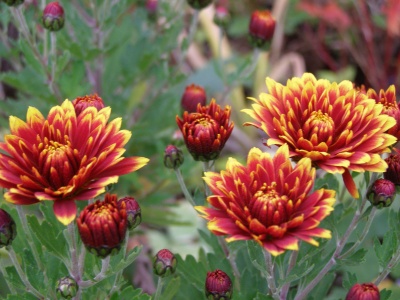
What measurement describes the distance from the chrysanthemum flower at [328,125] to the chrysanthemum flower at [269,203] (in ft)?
0.15

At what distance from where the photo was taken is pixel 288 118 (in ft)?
3.67

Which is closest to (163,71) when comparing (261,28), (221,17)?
(221,17)

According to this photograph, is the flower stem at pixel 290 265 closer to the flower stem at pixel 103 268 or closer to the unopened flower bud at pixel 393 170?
the unopened flower bud at pixel 393 170

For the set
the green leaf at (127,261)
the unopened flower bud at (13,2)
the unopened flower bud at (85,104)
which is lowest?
the green leaf at (127,261)

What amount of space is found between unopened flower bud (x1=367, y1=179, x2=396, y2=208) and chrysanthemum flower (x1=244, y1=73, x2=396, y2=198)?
81 mm

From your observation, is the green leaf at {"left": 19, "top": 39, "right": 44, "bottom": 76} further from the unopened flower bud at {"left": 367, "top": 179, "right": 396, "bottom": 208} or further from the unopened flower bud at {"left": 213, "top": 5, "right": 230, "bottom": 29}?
the unopened flower bud at {"left": 367, "top": 179, "right": 396, "bottom": 208}

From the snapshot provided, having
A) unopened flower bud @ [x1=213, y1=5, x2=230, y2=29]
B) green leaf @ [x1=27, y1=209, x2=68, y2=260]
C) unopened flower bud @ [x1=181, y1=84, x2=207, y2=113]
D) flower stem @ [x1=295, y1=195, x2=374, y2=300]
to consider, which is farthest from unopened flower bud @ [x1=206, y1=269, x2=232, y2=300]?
unopened flower bud @ [x1=213, y1=5, x2=230, y2=29]

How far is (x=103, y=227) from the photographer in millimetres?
976

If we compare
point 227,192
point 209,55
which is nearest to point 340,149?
point 227,192

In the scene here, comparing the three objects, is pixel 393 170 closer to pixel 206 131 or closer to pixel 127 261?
pixel 206 131

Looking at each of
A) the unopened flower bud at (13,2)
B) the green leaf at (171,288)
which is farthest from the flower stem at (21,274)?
the unopened flower bud at (13,2)

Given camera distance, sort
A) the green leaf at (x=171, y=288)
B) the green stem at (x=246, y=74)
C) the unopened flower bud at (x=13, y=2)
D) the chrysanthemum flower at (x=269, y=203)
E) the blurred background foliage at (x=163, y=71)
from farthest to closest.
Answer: the green stem at (x=246, y=74), the blurred background foliage at (x=163, y=71), the unopened flower bud at (x=13, y=2), the green leaf at (x=171, y=288), the chrysanthemum flower at (x=269, y=203)

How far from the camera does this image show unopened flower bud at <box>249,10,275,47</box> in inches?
71.7

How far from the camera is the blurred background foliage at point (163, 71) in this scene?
180cm
